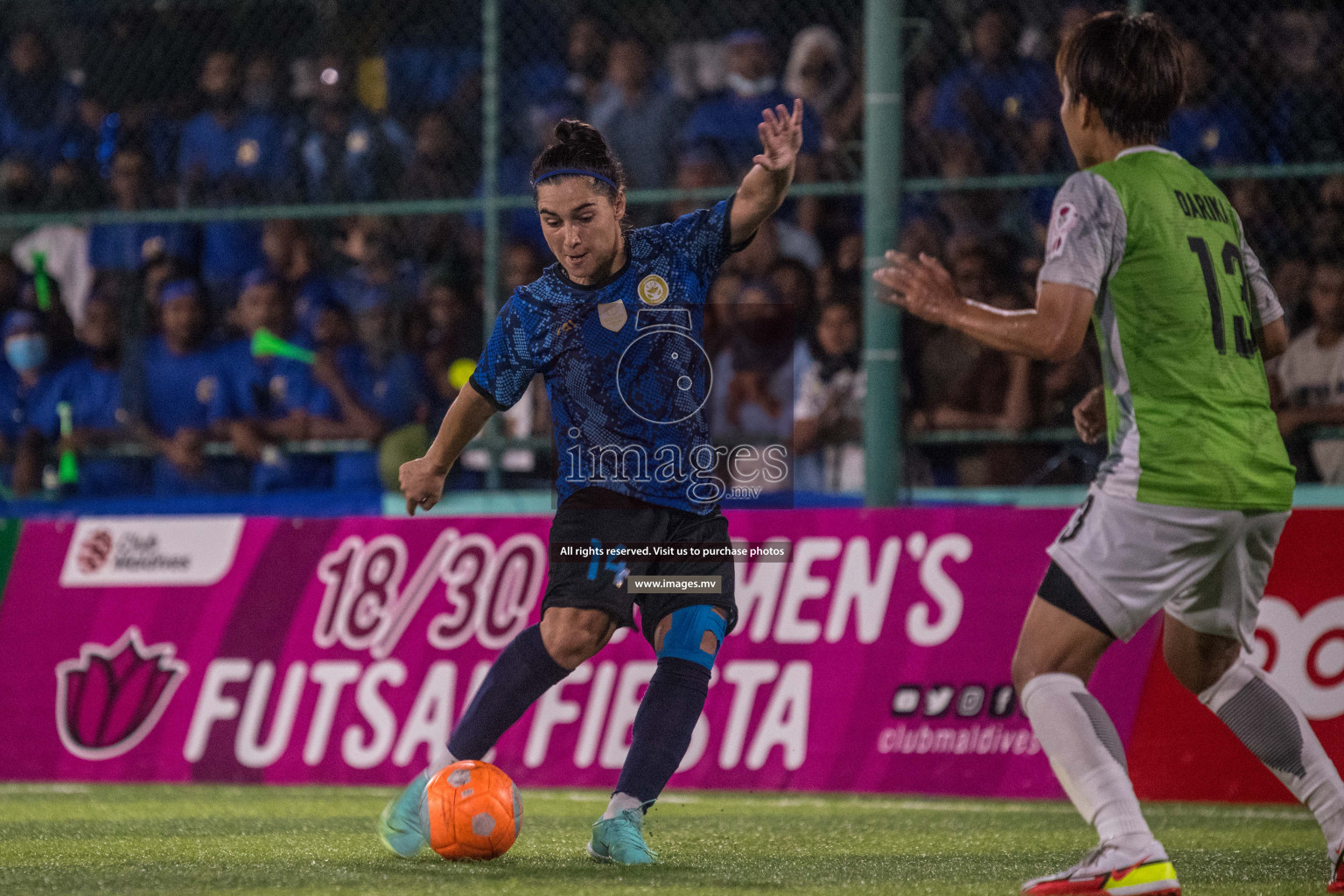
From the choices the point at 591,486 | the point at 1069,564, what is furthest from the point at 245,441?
the point at 1069,564

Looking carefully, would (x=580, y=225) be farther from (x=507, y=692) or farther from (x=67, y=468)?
(x=67, y=468)

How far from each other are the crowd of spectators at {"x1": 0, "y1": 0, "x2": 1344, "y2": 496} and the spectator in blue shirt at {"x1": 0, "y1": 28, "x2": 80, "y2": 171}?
0.02 metres

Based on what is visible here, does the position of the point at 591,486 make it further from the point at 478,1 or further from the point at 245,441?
the point at 478,1

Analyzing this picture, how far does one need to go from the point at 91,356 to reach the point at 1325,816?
8281 mm

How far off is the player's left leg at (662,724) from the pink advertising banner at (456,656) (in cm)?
276

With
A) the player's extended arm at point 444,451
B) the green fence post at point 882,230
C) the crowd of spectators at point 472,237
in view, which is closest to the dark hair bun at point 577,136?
the player's extended arm at point 444,451

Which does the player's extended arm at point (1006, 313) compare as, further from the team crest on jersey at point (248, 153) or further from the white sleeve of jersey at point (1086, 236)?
the team crest on jersey at point (248, 153)

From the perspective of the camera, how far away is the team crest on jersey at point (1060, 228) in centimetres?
421

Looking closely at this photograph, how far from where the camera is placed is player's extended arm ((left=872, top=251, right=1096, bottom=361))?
4145mm

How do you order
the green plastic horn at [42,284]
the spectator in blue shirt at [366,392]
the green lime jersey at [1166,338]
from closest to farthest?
the green lime jersey at [1166,338] < the spectator in blue shirt at [366,392] < the green plastic horn at [42,284]

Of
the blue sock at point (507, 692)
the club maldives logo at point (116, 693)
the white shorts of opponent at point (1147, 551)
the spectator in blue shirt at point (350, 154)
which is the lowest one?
the club maldives logo at point (116, 693)

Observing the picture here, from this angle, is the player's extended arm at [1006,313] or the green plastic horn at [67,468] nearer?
the player's extended arm at [1006,313]

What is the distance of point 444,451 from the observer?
5.14m

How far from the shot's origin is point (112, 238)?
446 inches
